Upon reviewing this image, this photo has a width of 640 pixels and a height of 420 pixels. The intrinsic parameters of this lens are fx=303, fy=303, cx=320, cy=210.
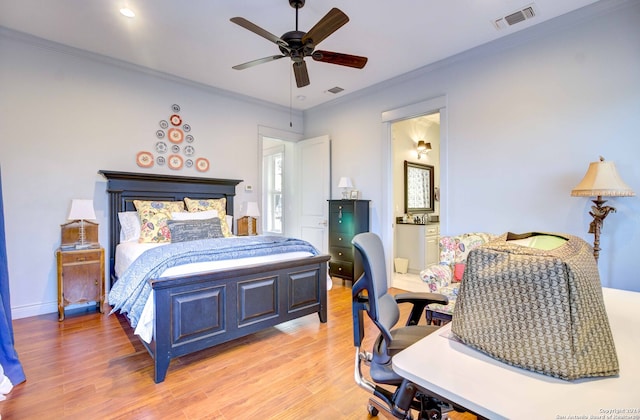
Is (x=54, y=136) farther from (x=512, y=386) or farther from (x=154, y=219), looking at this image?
(x=512, y=386)

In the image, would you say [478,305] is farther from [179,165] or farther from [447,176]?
[179,165]

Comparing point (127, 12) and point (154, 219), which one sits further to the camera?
point (154, 219)

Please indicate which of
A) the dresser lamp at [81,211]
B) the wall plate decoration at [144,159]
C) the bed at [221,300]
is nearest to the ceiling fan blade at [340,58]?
the bed at [221,300]

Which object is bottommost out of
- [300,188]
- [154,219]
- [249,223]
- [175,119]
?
[249,223]

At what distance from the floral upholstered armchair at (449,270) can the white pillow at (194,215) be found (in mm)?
2623

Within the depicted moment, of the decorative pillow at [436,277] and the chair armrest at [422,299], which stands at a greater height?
the chair armrest at [422,299]

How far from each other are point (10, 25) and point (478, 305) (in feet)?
15.0

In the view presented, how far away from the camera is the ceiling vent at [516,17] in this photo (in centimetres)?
269

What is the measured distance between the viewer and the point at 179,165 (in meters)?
4.20

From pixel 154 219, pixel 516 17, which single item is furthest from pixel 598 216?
pixel 154 219

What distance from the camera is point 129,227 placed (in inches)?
142

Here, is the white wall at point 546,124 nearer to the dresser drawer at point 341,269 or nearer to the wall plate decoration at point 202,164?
the dresser drawer at point 341,269

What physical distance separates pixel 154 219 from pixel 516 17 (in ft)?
14.0

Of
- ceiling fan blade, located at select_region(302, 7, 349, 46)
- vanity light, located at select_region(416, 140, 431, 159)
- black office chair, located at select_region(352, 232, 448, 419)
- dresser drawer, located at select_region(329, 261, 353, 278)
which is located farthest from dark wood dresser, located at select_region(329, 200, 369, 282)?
black office chair, located at select_region(352, 232, 448, 419)
